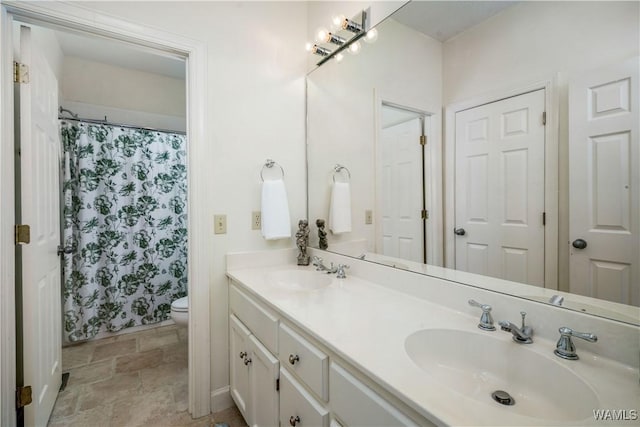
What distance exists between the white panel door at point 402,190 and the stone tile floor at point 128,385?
1.25 m

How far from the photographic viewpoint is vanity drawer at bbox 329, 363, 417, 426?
0.60 m

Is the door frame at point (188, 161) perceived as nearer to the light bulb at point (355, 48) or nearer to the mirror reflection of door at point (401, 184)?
the light bulb at point (355, 48)

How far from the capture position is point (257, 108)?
171 cm

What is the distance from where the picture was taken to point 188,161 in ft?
5.01

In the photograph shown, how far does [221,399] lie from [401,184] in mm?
1510

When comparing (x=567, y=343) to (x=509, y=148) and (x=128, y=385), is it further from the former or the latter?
(x=128, y=385)

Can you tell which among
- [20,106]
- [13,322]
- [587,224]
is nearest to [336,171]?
[587,224]

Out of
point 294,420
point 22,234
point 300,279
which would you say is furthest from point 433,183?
point 22,234

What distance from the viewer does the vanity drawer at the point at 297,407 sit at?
822 millimetres

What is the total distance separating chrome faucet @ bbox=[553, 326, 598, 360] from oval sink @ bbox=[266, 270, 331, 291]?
3.04 ft

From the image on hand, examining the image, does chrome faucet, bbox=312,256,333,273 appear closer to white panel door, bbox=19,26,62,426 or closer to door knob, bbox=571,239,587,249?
door knob, bbox=571,239,587,249

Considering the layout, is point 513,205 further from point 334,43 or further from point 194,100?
point 194,100

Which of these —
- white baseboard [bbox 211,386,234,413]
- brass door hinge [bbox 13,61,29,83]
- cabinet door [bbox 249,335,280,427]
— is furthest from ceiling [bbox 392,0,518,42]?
white baseboard [bbox 211,386,234,413]

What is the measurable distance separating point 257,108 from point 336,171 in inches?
23.5
